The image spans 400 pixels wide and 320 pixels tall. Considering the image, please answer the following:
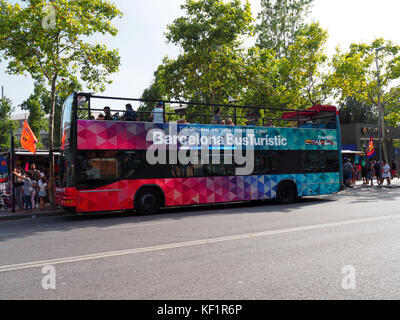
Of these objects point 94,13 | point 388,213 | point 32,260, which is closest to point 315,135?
point 388,213

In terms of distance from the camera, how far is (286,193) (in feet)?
50.0

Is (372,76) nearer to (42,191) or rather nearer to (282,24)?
(282,24)

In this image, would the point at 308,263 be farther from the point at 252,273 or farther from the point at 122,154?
the point at 122,154

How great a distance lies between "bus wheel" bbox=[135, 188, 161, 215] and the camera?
39.3ft

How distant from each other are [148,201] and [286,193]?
21.2 feet

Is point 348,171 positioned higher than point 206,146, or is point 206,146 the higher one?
point 206,146

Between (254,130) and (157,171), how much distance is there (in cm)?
458

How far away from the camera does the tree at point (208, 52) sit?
20625mm

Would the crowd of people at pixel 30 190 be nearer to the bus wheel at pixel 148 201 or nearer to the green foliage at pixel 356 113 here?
the bus wheel at pixel 148 201

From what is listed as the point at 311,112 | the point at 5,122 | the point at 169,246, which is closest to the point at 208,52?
the point at 311,112

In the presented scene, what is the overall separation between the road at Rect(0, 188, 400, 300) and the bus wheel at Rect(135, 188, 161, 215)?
2.61 metres

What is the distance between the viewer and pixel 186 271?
4.91 metres

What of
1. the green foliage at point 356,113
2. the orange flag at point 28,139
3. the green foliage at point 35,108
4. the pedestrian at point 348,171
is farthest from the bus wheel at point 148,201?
the green foliage at point 356,113
